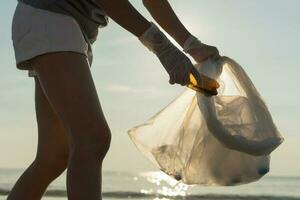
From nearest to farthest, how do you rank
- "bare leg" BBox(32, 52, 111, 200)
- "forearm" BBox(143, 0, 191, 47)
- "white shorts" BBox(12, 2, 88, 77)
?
"bare leg" BBox(32, 52, 111, 200) < "white shorts" BBox(12, 2, 88, 77) < "forearm" BBox(143, 0, 191, 47)

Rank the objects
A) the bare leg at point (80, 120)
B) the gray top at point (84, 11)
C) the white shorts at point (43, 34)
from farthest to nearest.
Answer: the gray top at point (84, 11)
the white shorts at point (43, 34)
the bare leg at point (80, 120)

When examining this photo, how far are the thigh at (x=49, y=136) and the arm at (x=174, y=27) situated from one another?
0.62 meters

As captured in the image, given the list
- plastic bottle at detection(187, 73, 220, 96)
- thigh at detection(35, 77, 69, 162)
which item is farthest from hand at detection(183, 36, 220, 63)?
thigh at detection(35, 77, 69, 162)

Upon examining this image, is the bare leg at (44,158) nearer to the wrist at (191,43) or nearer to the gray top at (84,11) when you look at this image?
the gray top at (84,11)

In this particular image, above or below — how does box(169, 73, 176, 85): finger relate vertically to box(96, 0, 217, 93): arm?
below

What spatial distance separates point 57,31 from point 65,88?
0.24m

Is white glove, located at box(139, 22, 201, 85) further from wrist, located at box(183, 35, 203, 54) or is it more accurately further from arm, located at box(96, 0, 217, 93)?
wrist, located at box(183, 35, 203, 54)

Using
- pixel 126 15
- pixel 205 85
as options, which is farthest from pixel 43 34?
pixel 205 85

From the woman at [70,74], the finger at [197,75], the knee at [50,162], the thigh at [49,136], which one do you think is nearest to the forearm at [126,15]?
the woman at [70,74]

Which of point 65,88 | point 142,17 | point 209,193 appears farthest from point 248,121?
point 209,193

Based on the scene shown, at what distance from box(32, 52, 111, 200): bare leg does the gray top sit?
0.22 m

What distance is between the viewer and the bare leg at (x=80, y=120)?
2.55 metres

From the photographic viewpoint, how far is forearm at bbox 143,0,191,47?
122 inches

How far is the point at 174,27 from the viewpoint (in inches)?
122
